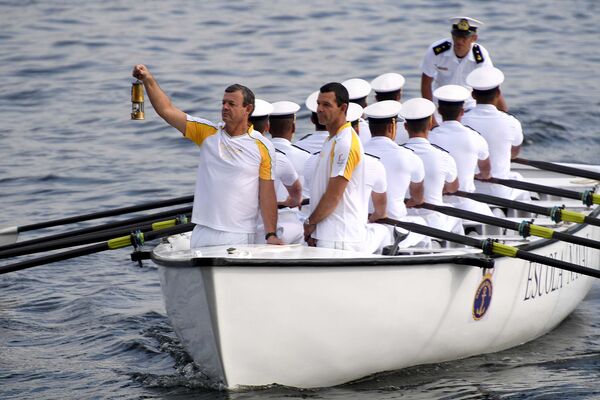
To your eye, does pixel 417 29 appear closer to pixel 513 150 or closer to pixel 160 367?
pixel 513 150

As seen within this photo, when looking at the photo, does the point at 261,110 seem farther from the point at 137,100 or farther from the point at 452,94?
the point at 452,94

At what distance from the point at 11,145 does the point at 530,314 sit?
9.81 meters

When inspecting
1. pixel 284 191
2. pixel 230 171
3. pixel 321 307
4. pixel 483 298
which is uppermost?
pixel 230 171

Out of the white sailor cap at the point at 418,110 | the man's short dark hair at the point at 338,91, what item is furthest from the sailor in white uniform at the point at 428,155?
the man's short dark hair at the point at 338,91

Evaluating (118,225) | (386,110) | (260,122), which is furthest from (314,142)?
(118,225)

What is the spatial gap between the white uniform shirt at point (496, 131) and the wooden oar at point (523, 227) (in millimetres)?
1381

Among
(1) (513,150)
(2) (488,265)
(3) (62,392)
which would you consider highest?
(1) (513,150)

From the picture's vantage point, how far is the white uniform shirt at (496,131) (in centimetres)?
1097

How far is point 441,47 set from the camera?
42.7 ft

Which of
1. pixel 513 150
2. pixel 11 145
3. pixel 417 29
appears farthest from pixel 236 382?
pixel 417 29

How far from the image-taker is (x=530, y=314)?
10.2m

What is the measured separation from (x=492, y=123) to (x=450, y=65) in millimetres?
2146

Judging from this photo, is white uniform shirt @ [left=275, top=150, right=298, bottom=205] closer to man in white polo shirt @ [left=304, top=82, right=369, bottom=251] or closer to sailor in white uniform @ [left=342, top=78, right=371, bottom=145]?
man in white polo shirt @ [left=304, top=82, right=369, bottom=251]

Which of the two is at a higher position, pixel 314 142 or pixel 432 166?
pixel 314 142
